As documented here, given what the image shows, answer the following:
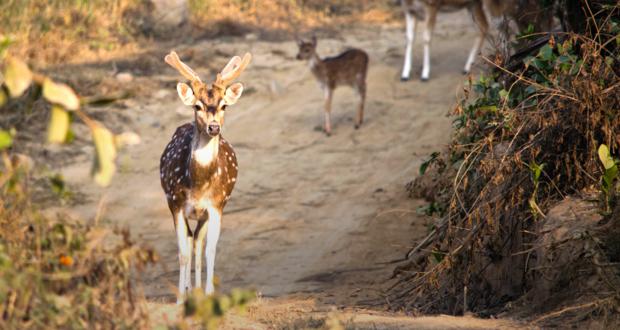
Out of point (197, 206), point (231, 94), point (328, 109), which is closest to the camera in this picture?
point (231, 94)

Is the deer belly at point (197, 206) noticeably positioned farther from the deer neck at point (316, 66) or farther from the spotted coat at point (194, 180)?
the deer neck at point (316, 66)

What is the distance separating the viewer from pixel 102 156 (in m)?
4.02

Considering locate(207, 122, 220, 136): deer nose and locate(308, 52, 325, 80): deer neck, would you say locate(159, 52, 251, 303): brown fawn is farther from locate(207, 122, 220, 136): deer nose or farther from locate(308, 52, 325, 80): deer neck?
locate(308, 52, 325, 80): deer neck

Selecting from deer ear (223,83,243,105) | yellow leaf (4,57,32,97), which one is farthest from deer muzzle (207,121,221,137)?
yellow leaf (4,57,32,97)

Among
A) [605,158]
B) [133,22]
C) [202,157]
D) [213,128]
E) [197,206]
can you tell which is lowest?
[197,206]

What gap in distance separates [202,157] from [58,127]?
13.5 feet

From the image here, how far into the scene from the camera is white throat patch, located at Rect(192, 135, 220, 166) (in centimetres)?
812

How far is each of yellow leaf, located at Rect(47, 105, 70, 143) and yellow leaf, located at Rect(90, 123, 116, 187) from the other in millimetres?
111

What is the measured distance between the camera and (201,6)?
17547 mm

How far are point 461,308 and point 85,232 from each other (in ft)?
11.5

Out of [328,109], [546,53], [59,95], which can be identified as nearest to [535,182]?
[546,53]

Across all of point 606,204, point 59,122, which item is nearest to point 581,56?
point 606,204

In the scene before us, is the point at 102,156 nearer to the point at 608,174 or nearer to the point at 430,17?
the point at 608,174

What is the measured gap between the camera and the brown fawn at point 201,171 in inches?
314
